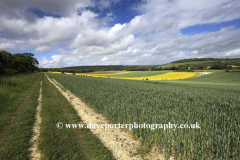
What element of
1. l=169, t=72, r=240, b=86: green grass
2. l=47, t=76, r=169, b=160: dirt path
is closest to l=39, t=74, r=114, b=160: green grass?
l=47, t=76, r=169, b=160: dirt path

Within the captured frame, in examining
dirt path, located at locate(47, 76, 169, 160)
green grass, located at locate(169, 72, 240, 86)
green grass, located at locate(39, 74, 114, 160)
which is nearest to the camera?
green grass, located at locate(39, 74, 114, 160)

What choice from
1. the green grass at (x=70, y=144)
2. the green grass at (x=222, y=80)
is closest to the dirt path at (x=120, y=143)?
the green grass at (x=70, y=144)

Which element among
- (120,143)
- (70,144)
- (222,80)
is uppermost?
(70,144)

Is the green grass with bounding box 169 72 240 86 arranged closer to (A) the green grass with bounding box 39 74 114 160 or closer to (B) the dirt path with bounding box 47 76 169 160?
(B) the dirt path with bounding box 47 76 169 160

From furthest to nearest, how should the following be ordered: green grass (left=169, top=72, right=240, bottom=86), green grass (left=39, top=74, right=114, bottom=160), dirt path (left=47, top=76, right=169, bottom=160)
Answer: green grass (left=169, top=72, right=240, bottom=86)
dirt path (left=47, top=76, right=169, bottom=160)
green grass (left=39, top=74, right=114, bottom=160)

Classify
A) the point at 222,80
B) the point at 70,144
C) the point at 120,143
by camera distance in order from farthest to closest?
the point at 222,80, the point at 120,143, the point at 70,144

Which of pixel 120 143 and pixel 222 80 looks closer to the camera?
pixel 120 143

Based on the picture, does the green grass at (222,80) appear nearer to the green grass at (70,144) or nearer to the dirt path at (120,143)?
the dirt path at (120,143)

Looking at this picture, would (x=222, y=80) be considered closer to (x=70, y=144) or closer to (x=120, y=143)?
(x=120, y=143)

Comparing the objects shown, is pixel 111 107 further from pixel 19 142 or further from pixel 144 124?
pixel 19 142

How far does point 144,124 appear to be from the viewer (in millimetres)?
Result: 4844

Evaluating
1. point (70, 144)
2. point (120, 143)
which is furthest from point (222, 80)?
point (70, 144)

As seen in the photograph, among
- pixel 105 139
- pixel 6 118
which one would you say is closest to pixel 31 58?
pixel 6 118

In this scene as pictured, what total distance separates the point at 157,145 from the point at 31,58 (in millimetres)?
106567
